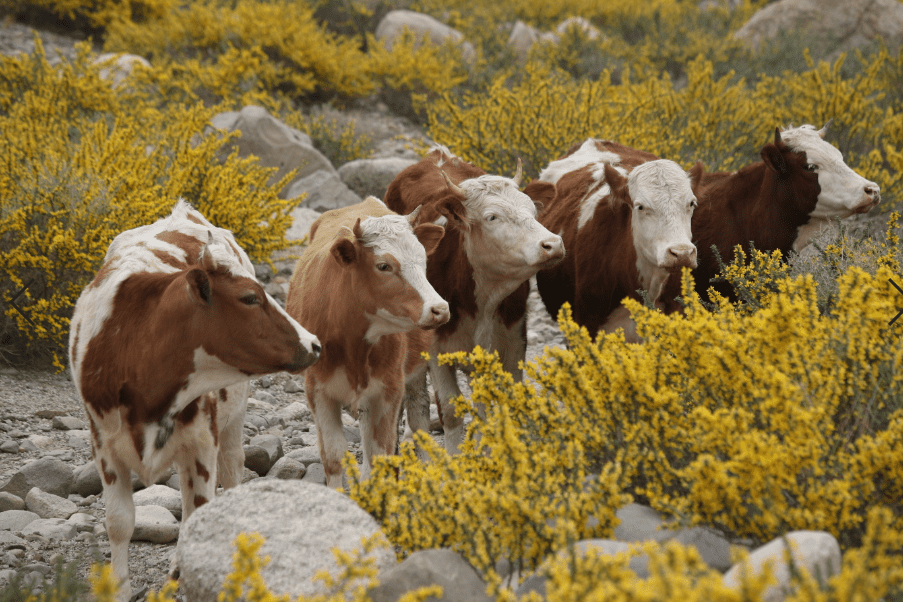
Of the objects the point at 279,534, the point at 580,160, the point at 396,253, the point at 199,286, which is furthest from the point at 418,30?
the point at 279,534

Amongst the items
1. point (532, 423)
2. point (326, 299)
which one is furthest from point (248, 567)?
point (326, 299)

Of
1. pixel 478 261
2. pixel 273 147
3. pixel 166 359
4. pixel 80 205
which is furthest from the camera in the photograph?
pixel 273 147

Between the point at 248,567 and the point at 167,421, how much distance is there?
1562 mm

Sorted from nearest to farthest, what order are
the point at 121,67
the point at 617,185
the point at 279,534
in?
1. the point at 279,534
2. the point at 617,185
3. the point at 121,67

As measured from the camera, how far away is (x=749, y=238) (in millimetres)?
5207

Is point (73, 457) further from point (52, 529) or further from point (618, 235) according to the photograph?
point (618, 235)

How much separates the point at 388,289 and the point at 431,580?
1.76 m

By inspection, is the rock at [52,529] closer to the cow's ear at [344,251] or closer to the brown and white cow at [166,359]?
the brown and white cow at [166,359]

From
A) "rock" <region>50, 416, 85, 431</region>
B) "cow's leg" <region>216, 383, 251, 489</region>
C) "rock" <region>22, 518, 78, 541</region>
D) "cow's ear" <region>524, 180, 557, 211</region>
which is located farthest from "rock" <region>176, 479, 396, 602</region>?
"rock" <region>50, 416, 85, 431</region>

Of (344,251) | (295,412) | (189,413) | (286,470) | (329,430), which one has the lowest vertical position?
(295,412)

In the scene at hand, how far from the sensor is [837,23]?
55.9 feet

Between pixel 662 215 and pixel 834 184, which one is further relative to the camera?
pixel 834 184

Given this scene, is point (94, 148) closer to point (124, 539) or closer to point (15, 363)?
point (15, 363)

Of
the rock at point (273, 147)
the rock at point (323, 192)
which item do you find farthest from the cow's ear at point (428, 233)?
the rock at point (273, 147)
